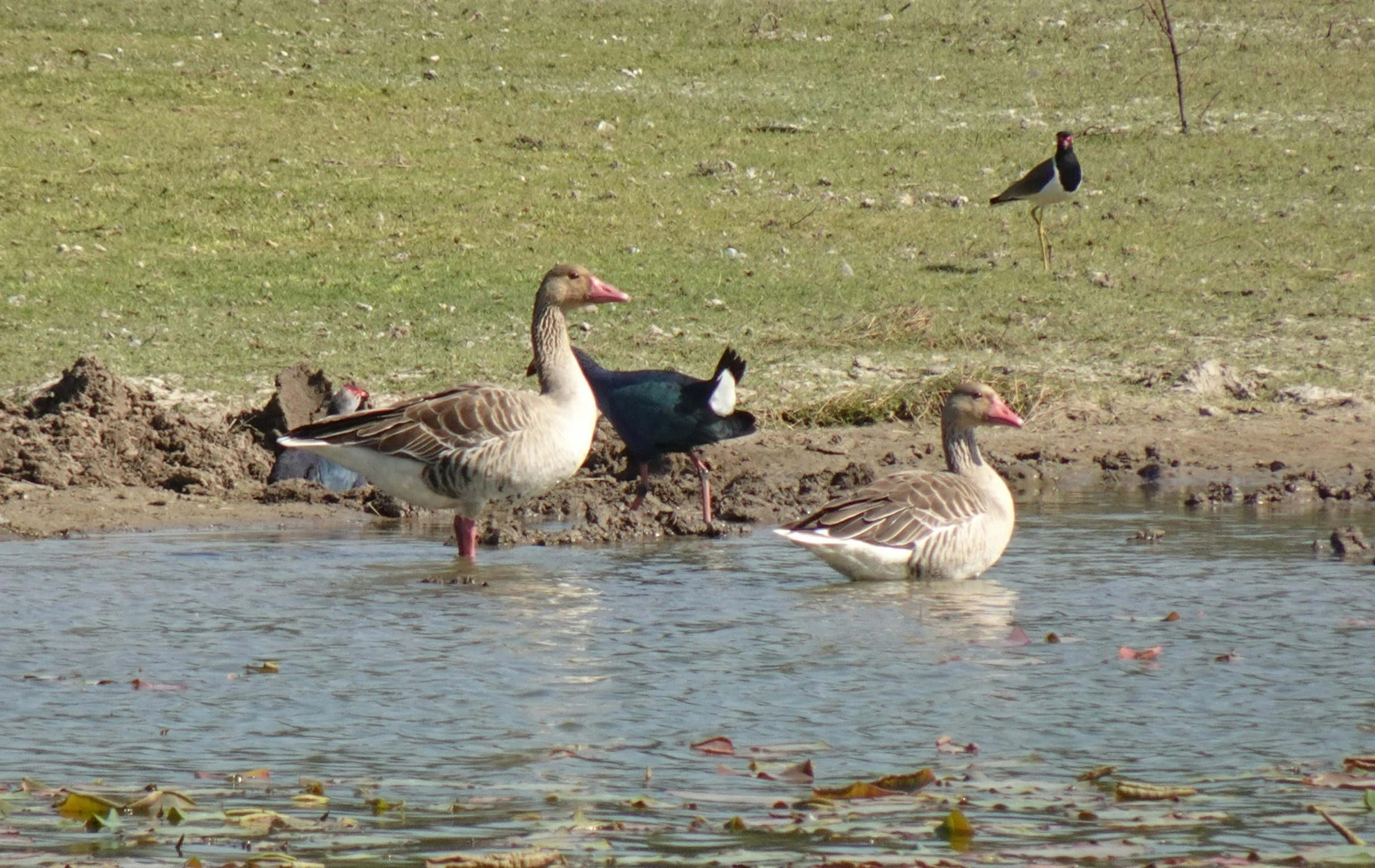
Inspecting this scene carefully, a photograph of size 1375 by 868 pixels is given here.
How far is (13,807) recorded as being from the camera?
493 centimetres

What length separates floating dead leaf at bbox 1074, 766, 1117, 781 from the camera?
5.30 meters

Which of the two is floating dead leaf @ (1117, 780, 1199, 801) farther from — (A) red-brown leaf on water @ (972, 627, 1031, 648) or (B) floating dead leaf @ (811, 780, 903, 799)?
(A) red-brown leaf on water @ (972, 627, 1031, 648)

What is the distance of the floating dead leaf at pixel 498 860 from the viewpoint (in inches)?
175

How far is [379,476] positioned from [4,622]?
2.54 m

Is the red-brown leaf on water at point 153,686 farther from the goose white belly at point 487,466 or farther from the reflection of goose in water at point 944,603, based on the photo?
the goose white belly at point 487,466

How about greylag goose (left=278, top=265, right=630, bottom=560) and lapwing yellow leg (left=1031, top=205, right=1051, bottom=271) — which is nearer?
greylag goose (left=278, top=265, right=630, bottom=560)

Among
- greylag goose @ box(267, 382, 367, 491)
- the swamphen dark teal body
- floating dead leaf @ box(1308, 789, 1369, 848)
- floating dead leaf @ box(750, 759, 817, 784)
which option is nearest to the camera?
floating dead leaf @ box(1308, 789, 1369, 848)

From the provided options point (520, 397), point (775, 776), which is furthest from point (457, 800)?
point (520, 397)

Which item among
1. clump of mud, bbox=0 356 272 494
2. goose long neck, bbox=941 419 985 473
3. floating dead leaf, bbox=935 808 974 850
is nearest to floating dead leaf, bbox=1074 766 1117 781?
floating dead leaf, bbox=935 808 974 850

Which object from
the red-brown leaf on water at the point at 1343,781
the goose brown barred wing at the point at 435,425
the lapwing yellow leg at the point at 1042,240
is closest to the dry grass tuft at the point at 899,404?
the goose brown barred wing at the point at 435,425

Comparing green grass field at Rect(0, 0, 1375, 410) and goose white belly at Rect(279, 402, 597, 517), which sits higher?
green grass field at Rect(0, 0, 1375, 410)

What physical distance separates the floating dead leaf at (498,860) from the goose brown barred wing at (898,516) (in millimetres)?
4038

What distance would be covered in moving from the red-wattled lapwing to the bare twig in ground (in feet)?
14.7

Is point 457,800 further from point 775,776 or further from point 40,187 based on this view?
point 40,187
